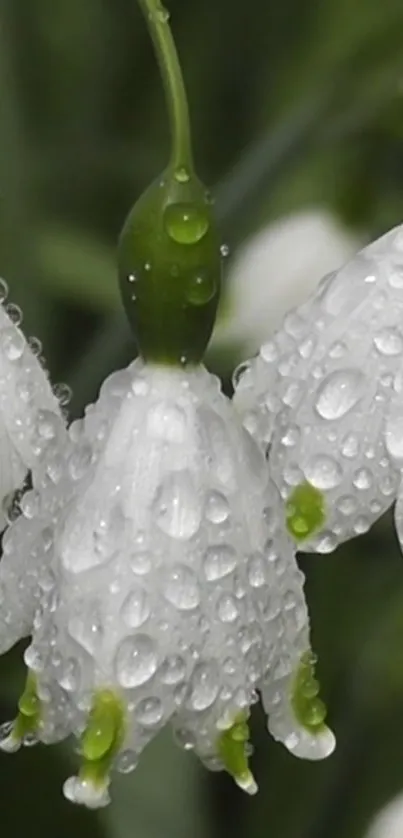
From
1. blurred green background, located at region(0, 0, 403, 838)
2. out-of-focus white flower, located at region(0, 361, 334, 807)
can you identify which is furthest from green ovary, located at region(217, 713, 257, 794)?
blurred green background, located at region(0, 0, 403, 838)

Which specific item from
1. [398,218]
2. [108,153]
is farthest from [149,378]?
[108,153]

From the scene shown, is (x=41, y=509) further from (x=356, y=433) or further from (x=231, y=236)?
(x=231, y=236)

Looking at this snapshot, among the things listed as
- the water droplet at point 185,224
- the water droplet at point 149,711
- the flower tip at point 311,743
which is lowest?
the flower tip at point 311,743

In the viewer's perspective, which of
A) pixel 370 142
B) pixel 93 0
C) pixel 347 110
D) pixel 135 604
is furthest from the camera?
pixel 93 0

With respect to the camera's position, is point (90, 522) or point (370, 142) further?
point (370, 142)

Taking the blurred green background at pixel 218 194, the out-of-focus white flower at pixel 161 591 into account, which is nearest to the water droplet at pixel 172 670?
the out-of-focus white flower at pixel 161 591

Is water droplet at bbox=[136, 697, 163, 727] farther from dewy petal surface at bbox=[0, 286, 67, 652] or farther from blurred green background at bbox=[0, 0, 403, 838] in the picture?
blurred green background at bbox=[0, 0, 403, 838]

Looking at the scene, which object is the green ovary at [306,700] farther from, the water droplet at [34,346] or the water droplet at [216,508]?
the water droplet at [34,346]

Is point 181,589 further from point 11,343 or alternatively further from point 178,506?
point 11,343
